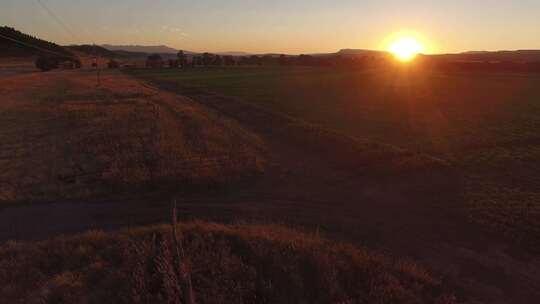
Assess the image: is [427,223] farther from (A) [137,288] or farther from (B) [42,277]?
(B) [42,277]

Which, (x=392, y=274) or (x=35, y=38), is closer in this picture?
(x=392, y=274)

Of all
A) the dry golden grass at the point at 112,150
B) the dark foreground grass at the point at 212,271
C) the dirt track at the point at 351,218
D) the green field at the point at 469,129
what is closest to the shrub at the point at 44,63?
the green field at the point at 469,129

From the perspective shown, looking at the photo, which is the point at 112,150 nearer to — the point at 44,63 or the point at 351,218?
the point at 351,218

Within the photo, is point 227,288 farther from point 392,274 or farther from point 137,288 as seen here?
point 392,274

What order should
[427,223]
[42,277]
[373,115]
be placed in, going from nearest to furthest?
[42,277] < [427,223] < [373,115]

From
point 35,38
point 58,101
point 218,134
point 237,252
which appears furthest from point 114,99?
point 35,38

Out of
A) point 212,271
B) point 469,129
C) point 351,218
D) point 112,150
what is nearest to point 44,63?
point 112,150

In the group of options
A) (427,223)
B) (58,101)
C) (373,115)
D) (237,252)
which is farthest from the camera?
(58,101)

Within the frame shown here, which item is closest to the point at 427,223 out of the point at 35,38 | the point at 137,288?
the point at 137,288

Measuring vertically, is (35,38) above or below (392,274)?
above
